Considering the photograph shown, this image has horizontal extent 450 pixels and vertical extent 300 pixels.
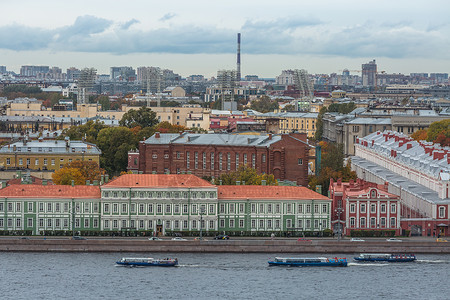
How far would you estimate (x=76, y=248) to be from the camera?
7231 centimetres

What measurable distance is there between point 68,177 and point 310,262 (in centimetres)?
2426

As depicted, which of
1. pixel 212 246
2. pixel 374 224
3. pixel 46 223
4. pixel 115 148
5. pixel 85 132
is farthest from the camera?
pixel 85 132

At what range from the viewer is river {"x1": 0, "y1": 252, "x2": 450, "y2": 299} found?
61531mm

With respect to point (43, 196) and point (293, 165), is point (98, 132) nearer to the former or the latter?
point (293, 165)

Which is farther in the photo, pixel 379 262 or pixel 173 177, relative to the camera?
pixel 173 177

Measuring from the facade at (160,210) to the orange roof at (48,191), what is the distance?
0.21 ft

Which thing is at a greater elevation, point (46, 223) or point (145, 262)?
point (46, 223)

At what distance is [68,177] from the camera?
86.6 meters

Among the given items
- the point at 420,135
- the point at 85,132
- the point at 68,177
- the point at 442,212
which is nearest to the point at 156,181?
the point at 68,177

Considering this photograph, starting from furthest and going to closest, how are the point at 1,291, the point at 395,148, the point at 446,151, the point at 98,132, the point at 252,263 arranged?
the point at 98,132
the point at 395,148
the point at 446,151
the point at 252,263
the point at 1,291

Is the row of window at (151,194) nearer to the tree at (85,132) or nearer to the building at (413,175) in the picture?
the building at (413,175)

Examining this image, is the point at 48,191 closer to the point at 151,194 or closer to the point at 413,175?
the point at 151,194

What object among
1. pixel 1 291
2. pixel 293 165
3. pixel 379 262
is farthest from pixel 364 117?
pixel 1 291

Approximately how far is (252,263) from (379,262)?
7.42 metres
